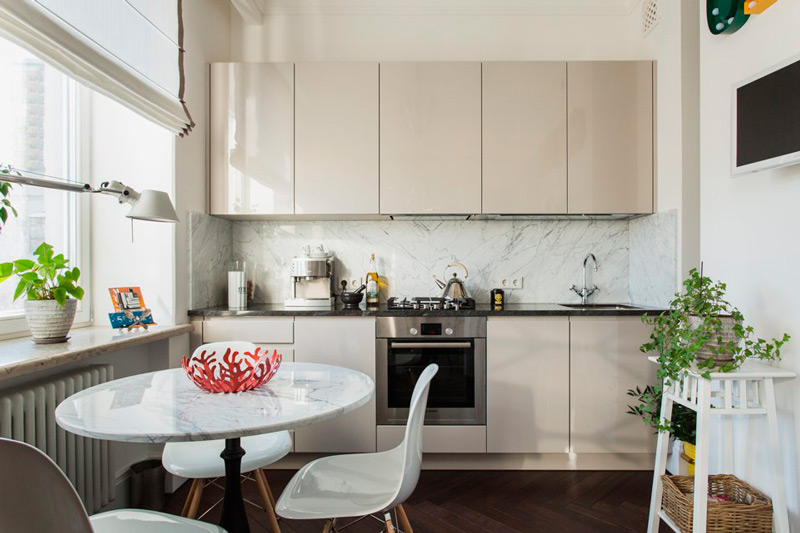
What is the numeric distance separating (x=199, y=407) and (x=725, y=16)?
243 centimetres

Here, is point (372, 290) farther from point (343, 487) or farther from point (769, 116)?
point (769, 116)

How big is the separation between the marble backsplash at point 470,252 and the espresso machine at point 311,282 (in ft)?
1.06

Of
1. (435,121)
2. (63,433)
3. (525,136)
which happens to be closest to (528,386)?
(525,136)

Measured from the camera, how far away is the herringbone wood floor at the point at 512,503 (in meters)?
2.20

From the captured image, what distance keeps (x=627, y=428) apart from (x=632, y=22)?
107 inches

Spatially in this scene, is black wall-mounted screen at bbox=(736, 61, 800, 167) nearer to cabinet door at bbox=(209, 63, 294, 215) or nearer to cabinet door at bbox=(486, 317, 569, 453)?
cabinet door at bbox=(486, 317, 569, 453)

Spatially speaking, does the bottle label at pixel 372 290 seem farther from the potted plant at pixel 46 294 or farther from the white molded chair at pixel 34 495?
the white molded chair at pixel 34 495

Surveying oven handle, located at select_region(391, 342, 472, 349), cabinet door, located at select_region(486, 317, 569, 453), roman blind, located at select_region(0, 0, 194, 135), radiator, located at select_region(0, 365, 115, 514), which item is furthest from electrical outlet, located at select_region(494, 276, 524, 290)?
radiator, located at select_region(0, 365, 115, 514)

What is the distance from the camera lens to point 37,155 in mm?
2246

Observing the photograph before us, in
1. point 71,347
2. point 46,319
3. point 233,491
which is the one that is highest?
point 46,319

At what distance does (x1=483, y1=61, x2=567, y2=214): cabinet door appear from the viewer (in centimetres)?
297

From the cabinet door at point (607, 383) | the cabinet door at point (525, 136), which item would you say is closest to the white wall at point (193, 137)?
the cabinet door at point (525, 136)

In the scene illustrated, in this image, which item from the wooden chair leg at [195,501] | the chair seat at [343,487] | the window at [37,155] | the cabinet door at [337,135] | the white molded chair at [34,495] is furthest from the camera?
the cabinet door at [337,135]

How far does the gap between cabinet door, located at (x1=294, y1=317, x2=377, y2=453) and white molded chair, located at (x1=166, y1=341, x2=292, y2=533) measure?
81 centimetres
